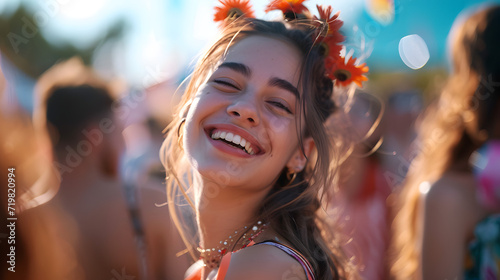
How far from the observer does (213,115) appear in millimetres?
1630

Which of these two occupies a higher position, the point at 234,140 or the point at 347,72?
the point at 347,72

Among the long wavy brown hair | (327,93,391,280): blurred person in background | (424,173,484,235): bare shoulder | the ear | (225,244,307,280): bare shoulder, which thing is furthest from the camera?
(327,93,391,280): blurred person in background

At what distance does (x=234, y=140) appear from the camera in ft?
5.14

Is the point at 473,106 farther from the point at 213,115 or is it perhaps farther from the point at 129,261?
the point at 129,261

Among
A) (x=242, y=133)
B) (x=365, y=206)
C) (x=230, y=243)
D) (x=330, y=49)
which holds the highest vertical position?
(x=330, y=49)

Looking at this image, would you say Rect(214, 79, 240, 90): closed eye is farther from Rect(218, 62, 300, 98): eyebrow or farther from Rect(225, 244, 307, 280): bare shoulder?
Rect(225, 244, 307, 280): bare shoulder

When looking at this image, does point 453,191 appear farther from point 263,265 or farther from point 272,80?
point 263,265

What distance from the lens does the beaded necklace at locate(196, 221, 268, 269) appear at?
160 centimetres

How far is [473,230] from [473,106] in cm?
64

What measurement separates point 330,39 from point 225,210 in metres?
A: 0.86

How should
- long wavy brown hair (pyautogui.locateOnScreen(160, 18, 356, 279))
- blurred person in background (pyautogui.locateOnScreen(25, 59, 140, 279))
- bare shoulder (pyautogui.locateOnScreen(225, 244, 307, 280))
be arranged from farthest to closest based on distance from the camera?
blurred person in background (pyautogui.locateOnScreen(25, 59, 140, 279)) → long wavy brown hair (pyautogui.locateOnScreen(160, 18, 356, 279)) → bare shoulder (pyautogui.locateOnScreen(225, 244, 307, 280))

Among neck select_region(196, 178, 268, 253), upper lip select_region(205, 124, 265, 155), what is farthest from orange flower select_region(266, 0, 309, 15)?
neck select_region(196, 178, 268, 253)

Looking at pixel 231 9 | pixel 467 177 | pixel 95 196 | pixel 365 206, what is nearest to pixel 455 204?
pixel 467 177

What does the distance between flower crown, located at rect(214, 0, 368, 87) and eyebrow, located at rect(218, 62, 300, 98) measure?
27 centimetres
